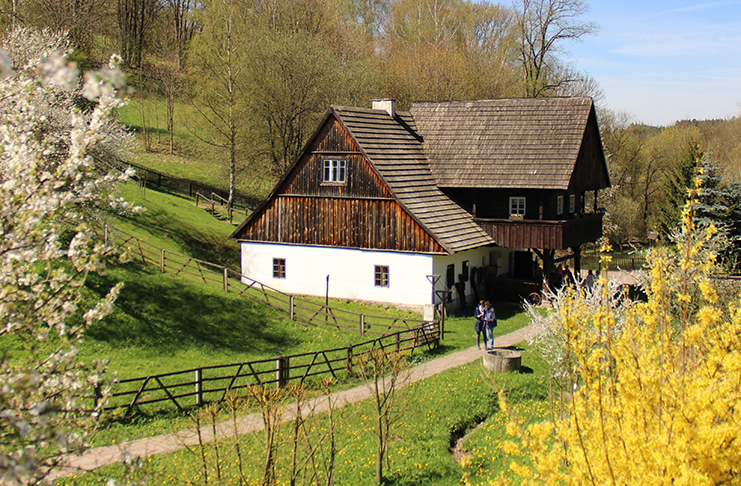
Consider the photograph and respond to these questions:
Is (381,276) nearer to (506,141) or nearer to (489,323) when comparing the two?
(489,323)

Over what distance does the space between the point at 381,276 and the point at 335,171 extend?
16.8 feet

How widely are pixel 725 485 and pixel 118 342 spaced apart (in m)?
17.3

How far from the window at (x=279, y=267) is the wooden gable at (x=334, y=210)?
901mm

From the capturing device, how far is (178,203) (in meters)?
42.9

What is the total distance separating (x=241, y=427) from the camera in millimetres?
15930

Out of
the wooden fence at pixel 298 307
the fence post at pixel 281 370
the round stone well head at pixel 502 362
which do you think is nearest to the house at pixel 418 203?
the wooden fence at pixel 298 307

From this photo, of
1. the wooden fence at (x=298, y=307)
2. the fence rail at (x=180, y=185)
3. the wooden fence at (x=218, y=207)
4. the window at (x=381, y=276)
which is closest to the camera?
the wooden fence at (x=298, y=307)

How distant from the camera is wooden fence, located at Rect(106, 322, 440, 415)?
16309 mm

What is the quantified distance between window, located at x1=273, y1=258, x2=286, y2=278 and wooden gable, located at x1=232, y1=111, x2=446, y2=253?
90cm

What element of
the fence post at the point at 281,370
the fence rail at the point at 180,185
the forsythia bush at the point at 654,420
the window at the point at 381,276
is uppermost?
the fence rail at the point at 180,185

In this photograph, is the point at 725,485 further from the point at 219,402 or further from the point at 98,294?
the point at 98,294

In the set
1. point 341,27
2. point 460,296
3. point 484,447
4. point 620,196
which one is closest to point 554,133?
point 460,296

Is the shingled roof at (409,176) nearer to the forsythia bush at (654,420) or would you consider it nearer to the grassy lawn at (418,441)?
the grassy lawn at (418,441)

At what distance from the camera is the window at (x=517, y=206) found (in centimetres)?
3100
